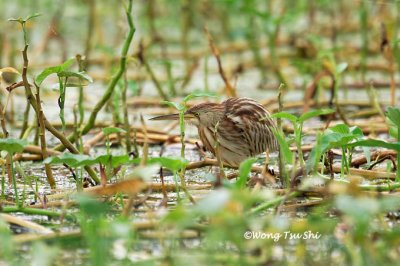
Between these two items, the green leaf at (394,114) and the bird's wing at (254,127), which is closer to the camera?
the green leaf at (394,114)

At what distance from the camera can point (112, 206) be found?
3.21m

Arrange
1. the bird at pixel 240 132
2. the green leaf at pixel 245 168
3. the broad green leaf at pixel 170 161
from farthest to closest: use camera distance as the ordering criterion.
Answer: the bird at pixel 240 132
the broad green leaf at pixel 170 161
the green leaf at pixel 245 168

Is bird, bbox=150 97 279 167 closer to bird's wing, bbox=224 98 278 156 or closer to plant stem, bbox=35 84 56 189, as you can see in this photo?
bird's wing, bbox=224 98 278 156

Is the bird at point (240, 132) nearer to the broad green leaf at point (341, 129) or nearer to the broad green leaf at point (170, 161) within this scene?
the broad green leaf at point (341, 129)

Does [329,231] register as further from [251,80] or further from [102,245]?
[251,80]

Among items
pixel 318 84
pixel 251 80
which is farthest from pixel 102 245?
pixel 251 80

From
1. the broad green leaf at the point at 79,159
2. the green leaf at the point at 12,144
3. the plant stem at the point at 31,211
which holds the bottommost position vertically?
the plant stem at the point at 31,211

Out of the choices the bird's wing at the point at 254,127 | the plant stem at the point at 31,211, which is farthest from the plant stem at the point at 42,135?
the bird's wing at the point at 254,127

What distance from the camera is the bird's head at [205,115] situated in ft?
12.9

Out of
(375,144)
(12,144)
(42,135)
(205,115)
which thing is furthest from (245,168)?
(205,115)

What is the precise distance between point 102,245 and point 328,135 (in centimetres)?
105

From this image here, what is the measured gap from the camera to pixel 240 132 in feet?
12.6

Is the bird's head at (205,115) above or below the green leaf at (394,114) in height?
below

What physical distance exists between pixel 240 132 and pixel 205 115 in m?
0.21
